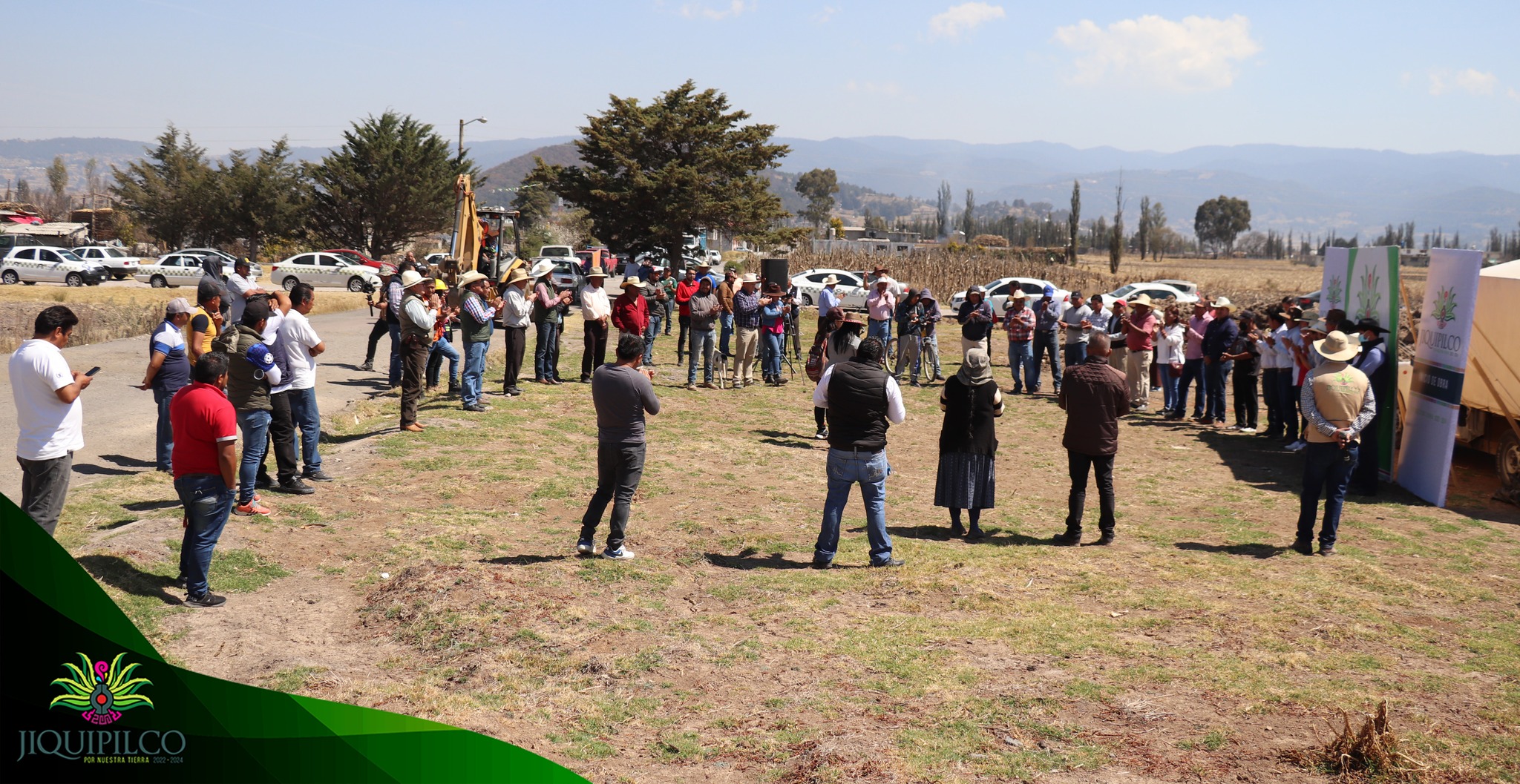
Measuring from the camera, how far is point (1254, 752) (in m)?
4.78

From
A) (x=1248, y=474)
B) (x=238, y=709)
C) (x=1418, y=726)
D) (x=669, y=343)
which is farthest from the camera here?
(x=669, y=343)

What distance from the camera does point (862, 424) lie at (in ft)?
24.0

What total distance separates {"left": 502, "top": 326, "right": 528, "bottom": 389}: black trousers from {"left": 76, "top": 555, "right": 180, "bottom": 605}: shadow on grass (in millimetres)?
7091

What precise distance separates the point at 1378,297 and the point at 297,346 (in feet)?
36.4

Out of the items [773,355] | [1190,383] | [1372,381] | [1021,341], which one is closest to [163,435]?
[773,355]

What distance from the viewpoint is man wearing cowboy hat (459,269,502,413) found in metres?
12.3

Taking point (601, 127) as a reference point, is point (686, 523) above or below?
below

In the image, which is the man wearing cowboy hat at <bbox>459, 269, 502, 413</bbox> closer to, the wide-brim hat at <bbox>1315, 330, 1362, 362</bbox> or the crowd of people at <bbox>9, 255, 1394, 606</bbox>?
the crowd of people at <bbox>9, 255, 1394, 606</bbox>

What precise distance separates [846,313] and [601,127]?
97.1ft

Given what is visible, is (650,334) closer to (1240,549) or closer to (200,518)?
(1240,549)

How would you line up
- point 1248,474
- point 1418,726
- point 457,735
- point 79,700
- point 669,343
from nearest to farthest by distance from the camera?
1. point 79,700
2. point 457,735
3. point 1418,726
4. point 1248,474
5. point 669,343

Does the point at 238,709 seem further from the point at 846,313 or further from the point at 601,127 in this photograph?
the point at 601,127

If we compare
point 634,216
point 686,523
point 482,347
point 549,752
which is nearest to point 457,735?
point 549,752

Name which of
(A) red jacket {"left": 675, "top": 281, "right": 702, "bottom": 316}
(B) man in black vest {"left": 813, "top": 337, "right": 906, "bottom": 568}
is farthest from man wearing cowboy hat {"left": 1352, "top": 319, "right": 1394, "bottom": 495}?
(A) red jacket {"left": 675, "top": 281, "right": 702, "bottom": 316}
